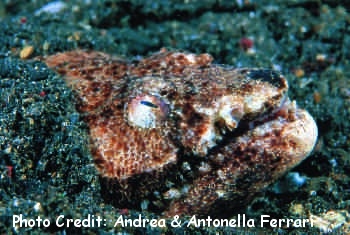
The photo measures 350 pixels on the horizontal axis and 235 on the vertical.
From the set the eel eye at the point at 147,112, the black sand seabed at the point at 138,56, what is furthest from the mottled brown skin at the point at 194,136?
the black sand seabed at the point at 138,56

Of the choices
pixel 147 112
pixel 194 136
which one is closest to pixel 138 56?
pixel 147 112

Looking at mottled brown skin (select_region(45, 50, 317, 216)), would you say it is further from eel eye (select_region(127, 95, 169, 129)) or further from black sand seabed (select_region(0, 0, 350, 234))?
black sand seabed (select_region(0, 0, 350, 234))

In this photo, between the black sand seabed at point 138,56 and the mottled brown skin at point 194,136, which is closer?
the black sand seabed at point 138,56

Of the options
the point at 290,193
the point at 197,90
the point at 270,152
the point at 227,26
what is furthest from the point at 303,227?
the point at 227,26

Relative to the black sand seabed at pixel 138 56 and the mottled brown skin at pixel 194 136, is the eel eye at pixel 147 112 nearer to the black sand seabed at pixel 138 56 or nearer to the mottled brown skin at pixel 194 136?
the mottled brown skin at pixel 194 136

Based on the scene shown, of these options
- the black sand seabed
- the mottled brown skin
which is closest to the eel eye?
the mottled brown skin
